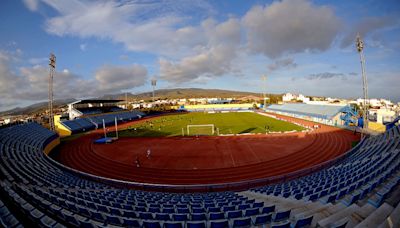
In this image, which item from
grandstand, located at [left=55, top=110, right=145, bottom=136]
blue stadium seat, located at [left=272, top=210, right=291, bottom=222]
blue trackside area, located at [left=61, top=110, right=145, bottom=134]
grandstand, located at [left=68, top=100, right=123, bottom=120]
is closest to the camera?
blue stadium seat, located at [left=272, top=210, right=291, bottom=222]

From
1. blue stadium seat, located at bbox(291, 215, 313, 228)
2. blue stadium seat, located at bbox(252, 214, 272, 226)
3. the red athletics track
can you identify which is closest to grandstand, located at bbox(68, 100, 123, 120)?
the red athletics track

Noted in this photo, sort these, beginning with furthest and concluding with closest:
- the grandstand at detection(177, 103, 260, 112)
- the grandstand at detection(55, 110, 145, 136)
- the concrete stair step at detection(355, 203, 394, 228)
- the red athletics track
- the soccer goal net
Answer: the grandstand at detection(177, 103, 260, 112), the grandstand at detection(55, 110, 145, 136), the soccer goal net, the red athletics track, the concrete stair step at detection(355, 203, 394, 228)

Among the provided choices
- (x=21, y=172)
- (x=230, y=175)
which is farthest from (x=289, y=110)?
(x=21, y=172)

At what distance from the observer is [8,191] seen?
8.08 meters

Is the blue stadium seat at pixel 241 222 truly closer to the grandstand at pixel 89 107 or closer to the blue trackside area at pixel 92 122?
the blue trackside area at pixel 92 122

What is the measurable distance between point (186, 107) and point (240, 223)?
8806cm

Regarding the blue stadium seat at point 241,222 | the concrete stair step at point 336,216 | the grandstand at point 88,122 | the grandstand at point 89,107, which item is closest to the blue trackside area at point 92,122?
the grandstand at point 88,122

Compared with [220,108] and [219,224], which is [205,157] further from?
[220,108]

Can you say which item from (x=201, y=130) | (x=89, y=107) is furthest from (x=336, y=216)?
(x=89, y=107)

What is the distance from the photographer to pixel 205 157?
70.5 feet

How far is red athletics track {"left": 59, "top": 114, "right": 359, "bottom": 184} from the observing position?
1689 centimetres

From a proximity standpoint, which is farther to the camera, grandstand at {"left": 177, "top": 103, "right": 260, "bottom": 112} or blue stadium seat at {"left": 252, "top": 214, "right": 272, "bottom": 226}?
grandstand at {"left": 177, "top": 103, "right": 260, "bottom": 112}

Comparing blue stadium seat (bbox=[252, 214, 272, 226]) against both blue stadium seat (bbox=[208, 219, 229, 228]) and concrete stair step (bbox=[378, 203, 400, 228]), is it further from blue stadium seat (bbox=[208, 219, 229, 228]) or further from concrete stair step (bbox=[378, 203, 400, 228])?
concrete stair step (bbox=[378, 203, 400, 228])

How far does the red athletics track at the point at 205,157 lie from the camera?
55.4 ft
